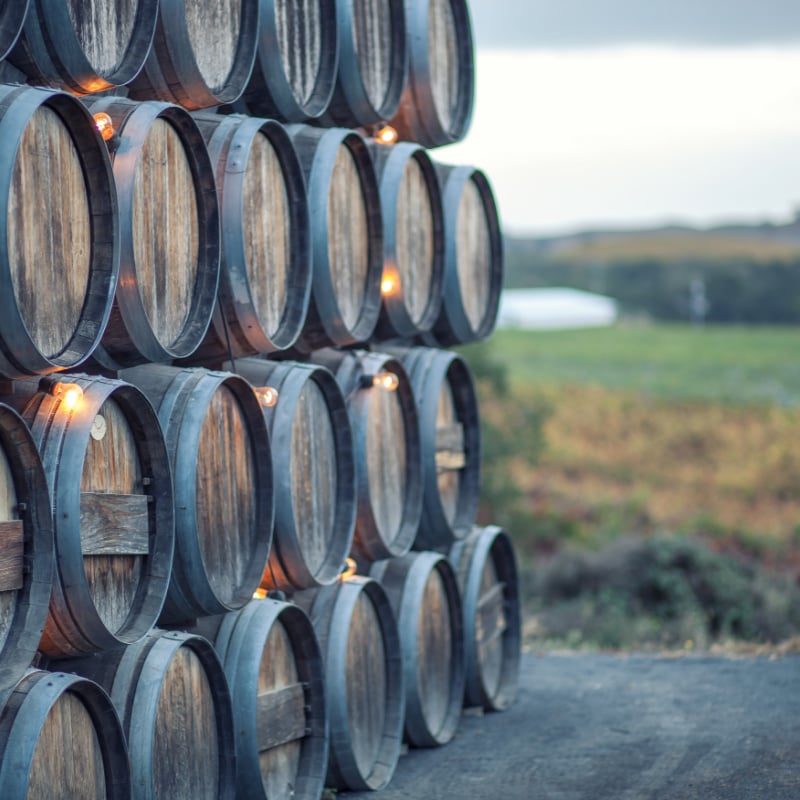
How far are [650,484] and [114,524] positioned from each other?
25251 mm

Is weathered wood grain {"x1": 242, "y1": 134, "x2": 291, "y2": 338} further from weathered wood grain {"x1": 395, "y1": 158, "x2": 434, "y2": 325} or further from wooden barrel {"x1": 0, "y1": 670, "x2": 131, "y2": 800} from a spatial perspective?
wooden barrel {"x1": 0, "y1": 670, "x2": 131, "y2": 800}

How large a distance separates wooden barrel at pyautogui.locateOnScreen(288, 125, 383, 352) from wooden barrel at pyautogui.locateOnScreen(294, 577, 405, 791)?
1288mm

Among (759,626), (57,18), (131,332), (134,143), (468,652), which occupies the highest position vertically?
(57,18)

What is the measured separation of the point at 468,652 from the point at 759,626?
22.0ft

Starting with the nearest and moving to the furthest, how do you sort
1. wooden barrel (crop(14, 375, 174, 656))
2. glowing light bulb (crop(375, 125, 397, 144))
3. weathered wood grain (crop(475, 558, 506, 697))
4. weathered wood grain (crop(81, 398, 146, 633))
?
wooden barrel (crop(14, 375, 174, 656))
weathered wood grain (crop(81, 398, 146, 633))
glowing light bulb (crop(375, 125, 397, 144))
weathered wood grain (crop(475, 558, 506, 697))

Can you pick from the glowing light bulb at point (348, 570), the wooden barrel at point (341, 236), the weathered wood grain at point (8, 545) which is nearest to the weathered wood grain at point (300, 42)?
the wooden barrel at point (341, 236)

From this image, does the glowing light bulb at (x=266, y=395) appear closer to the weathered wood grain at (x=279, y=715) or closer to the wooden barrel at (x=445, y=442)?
the weathered wood grain at (x=279, y=715)

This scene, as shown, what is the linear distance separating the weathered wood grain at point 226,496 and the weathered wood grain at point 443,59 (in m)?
3.31

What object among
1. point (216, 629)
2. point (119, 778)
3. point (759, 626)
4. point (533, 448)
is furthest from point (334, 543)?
point (533, 448)

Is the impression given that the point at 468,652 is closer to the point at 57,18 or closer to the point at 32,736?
the point at 32,736

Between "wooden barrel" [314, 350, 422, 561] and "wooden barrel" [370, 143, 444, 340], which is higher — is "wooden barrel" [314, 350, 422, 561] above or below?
below

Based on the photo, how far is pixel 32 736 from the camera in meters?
4.38

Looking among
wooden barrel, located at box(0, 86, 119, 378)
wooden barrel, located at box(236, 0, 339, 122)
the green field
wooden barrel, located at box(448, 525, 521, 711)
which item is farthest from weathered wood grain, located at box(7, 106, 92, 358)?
the green field

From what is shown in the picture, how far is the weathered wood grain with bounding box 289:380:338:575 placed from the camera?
6445mm
